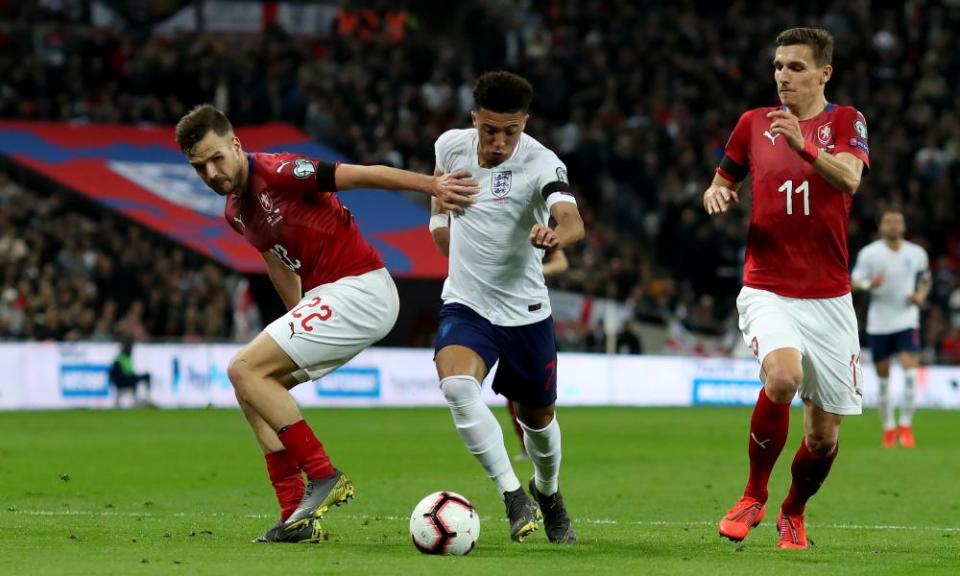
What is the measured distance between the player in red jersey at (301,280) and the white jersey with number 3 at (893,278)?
10394mm

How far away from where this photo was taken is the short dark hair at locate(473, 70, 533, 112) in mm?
8328

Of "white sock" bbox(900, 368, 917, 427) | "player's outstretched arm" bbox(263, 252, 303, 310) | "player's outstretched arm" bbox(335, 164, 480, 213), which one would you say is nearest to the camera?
"player's outstretched arm" bbox(335, 164, 480, 213)

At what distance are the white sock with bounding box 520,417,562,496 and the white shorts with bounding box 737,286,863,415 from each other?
1179 millimetres

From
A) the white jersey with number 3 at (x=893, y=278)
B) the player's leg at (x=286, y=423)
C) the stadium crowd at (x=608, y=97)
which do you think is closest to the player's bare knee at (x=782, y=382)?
the player's leg at (x=286, y=423)

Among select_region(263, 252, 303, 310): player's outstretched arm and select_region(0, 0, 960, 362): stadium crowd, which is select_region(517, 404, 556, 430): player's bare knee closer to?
select_region(263, 252, 303, 310): player's outstretched arm

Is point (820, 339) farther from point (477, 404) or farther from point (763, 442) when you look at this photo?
point (477, 404)

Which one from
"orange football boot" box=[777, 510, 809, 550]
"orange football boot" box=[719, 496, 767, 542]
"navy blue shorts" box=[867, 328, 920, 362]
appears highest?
"orange football boot" box=[719, 496, 767, 542]

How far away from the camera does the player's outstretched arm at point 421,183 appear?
8.00m

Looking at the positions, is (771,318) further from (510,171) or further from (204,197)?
(204,197)

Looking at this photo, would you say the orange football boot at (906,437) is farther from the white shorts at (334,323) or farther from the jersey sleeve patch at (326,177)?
the jersey sleeve patch at (326,177)

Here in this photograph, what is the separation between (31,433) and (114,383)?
210 inches

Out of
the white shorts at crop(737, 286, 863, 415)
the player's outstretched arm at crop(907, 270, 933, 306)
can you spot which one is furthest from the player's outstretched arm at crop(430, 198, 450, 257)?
the player's outstretched arm at crop(907, 270, 933, 306)

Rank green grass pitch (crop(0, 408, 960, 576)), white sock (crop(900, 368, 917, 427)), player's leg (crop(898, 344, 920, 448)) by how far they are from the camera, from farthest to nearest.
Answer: white sock (crop(900, 368, 917, 427)), player's leg (crop(898, 344, 920, 448)), green grass pitch (crop(0, 408, 960, 576))

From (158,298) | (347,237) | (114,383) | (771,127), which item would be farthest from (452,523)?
(158,298)
